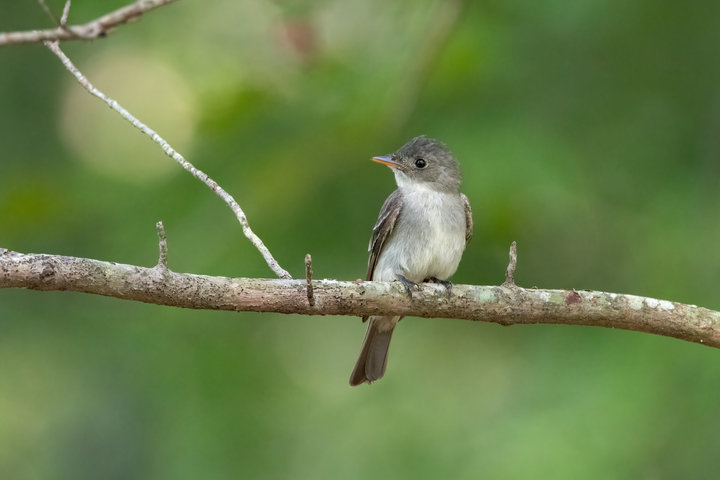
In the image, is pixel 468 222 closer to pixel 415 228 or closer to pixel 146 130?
pixel 415 228

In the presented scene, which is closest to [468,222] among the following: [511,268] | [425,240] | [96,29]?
[425,240]

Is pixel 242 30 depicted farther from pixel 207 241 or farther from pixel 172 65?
pixel 207 241

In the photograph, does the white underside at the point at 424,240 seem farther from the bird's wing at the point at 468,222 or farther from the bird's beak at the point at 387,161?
→ the bird's beak at the point at 387,161

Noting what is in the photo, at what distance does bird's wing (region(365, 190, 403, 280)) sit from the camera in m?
5.43

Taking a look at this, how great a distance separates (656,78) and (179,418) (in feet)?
11.8

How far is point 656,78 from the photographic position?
580 centimetres

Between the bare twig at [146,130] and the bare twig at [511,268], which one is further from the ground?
A: the bare twig at [146,130]

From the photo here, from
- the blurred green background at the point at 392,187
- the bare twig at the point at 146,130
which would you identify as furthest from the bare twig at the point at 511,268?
the bare twig at the point at 146,130

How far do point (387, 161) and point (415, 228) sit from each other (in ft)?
1.38

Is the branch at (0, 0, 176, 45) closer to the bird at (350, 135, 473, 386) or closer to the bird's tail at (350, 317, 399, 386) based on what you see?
the bird at (350, 135, 473, 386)

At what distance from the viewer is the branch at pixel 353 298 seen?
11.1 ft

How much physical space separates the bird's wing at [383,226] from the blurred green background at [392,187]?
95mm

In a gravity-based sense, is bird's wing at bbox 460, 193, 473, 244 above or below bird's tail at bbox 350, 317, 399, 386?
above

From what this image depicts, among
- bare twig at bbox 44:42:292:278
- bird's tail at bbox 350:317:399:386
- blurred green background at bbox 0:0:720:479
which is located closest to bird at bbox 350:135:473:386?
bird's tail at bbox 350:317:399:386
